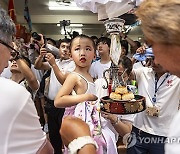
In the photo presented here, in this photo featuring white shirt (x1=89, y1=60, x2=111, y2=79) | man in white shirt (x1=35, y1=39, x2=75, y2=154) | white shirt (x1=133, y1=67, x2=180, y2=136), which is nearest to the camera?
white shirt (x1=133, y1=67, x2=180, y2=136)

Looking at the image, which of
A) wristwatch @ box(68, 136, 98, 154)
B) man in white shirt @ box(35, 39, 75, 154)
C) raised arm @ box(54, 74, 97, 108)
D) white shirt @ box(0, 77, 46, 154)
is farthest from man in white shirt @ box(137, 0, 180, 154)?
man in white shirt @ box(35, 39, 75, 154)

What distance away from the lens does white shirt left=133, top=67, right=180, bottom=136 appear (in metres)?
1.60

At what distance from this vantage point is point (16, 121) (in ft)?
2.37

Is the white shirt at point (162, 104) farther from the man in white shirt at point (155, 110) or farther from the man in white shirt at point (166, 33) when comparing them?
the man in white shirt at point (166, 33)

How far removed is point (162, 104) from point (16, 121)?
3.50 ft

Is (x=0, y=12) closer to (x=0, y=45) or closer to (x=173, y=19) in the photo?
(x=0, y=45)

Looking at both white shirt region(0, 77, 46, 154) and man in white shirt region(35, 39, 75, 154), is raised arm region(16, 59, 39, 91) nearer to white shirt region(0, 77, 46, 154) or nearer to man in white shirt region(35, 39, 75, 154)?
man in white shirt region(35, 39, 75, 154)

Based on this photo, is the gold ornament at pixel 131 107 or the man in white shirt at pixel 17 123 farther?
the gold ornament at pixel 131 107

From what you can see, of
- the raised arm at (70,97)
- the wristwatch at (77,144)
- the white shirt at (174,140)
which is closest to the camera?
the white shirt at (174,140)

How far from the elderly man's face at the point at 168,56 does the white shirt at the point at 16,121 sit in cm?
35

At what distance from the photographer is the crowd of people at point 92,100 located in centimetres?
66

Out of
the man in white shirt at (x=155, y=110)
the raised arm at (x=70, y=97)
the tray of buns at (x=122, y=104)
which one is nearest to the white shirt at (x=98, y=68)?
the man in white shirt at (x=155, y=110)

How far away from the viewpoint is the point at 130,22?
4.77 ft

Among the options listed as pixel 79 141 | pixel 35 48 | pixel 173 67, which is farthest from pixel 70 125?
pixel 35 48
